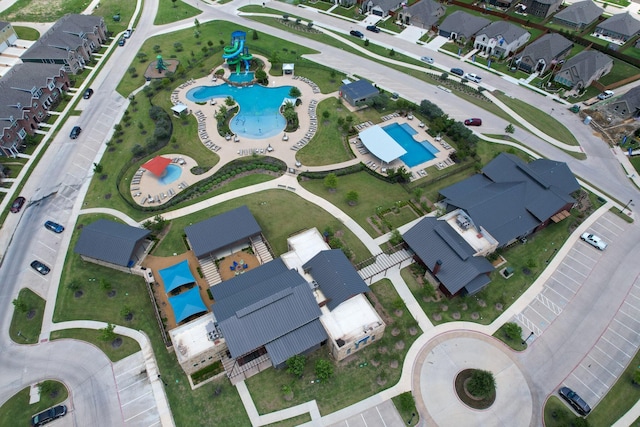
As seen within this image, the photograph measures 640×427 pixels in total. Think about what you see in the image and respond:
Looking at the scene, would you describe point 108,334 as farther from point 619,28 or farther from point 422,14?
point 619,28

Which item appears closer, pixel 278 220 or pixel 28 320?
pixel 28 320

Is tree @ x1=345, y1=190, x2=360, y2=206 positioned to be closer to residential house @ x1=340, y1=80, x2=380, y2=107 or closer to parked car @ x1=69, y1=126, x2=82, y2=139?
residential house @ x1=340, y1=80, x2=380, y2=107

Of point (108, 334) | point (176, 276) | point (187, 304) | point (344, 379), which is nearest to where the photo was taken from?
point (344, 379)

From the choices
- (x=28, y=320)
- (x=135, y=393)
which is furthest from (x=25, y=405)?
(x=135, y=393)

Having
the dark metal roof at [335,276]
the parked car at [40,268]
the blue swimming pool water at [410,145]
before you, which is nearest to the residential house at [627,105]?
the blue swimming pool water at [410,145]

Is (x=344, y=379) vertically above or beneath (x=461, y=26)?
beneath

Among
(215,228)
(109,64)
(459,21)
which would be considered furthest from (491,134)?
(109,64)

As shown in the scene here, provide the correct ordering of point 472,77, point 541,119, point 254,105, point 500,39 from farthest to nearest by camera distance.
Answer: point 500,39 < point 472,77 < point 254,105 < point 541,119
